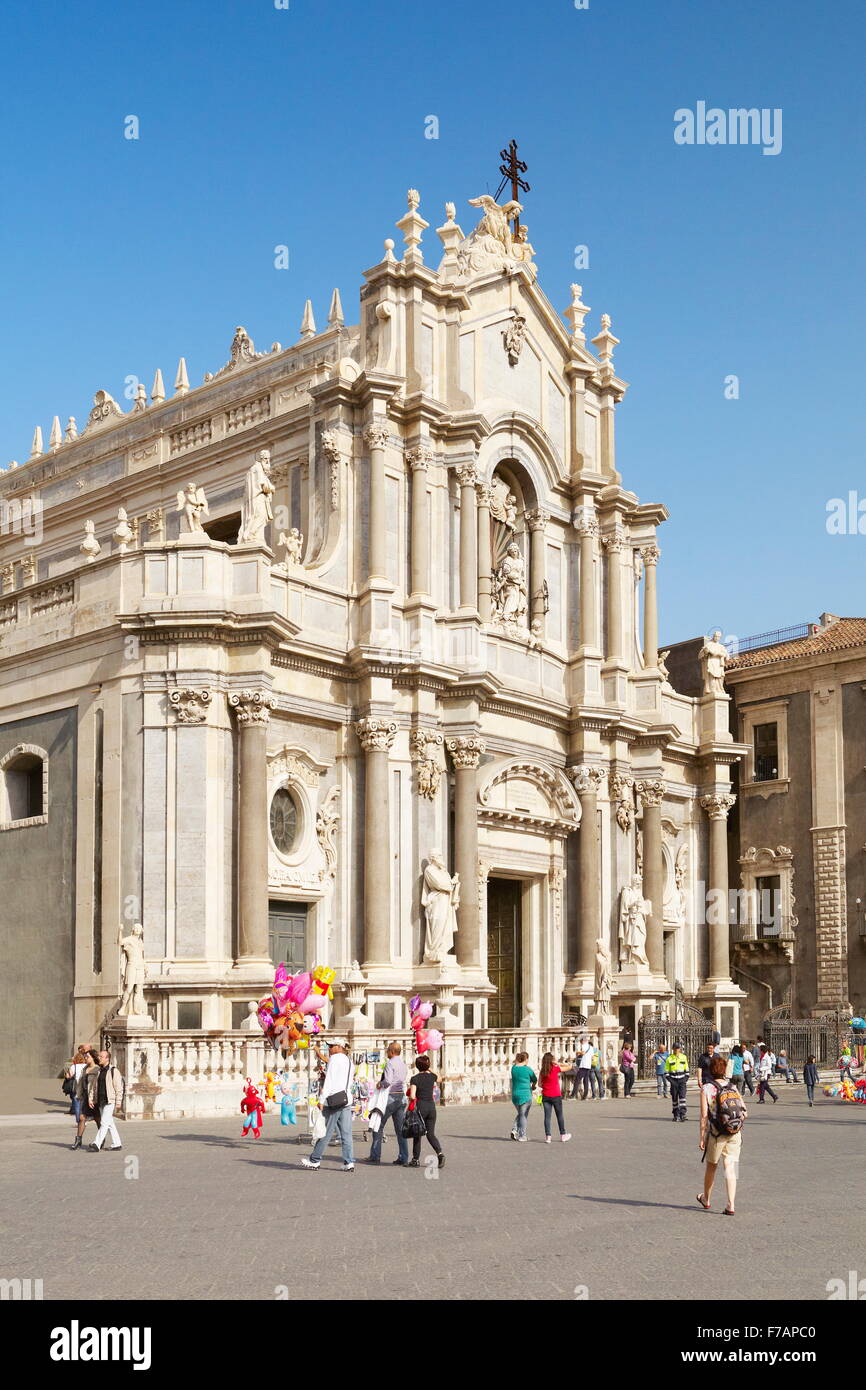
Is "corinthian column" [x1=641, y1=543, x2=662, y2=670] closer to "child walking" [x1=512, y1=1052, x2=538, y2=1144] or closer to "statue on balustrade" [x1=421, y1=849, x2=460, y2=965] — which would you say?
"statue on balustrade" [x1=421, y1=849, x2=460, y2=965]

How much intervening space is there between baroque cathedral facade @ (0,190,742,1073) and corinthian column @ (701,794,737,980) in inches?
4.3

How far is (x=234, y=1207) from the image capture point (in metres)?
14.7

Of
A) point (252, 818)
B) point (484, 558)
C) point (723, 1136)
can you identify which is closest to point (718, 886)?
point (484, 558)

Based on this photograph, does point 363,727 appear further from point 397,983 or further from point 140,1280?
point 140,1280

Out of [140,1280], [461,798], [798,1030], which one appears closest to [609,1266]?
[140,1280]

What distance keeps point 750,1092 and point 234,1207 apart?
22625mm

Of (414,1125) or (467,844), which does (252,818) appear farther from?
(414,1125)

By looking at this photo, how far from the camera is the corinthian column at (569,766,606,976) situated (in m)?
39.5

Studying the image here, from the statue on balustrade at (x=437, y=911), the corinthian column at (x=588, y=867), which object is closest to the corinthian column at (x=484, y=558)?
the corinthian column at (x=588, y=867)

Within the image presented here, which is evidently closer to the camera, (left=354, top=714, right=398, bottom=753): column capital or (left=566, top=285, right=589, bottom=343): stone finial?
(left=354, top=714, right=398, bottom=753): column capital

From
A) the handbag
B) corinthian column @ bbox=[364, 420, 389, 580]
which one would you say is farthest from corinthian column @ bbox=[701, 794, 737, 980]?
the handbag

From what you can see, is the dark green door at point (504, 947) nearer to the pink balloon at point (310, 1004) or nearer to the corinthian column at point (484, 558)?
the corinthian column at point (484, 558)

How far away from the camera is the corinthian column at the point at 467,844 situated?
117ft

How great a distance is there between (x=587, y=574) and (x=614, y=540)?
55.7 inches
